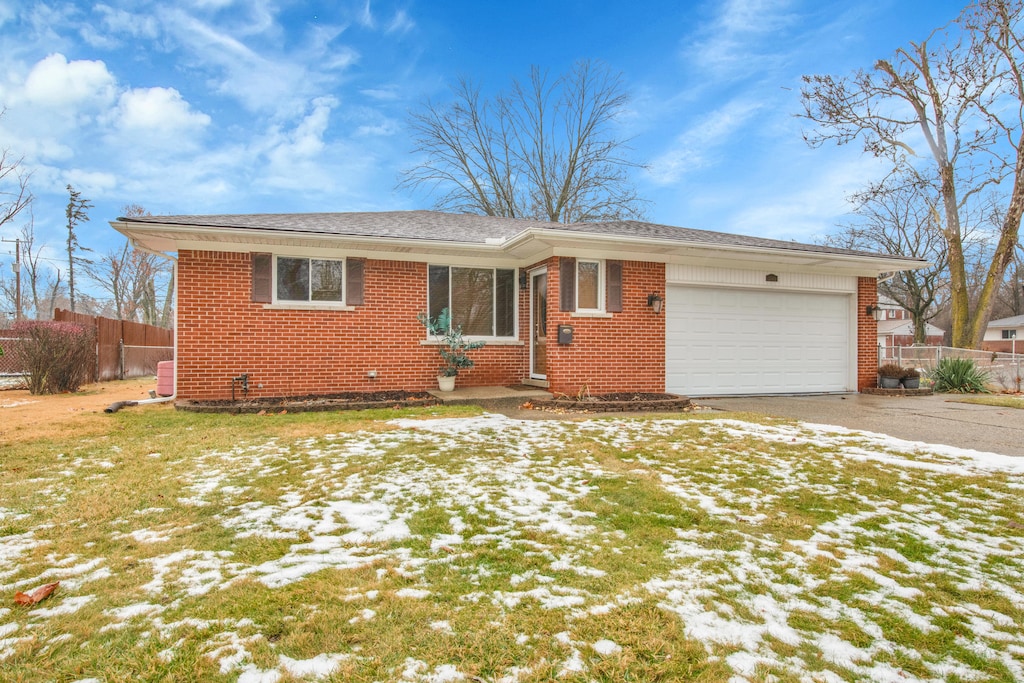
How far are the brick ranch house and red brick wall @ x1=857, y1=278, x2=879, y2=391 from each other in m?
0.03

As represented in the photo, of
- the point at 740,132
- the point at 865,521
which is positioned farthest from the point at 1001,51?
the point at 865,521

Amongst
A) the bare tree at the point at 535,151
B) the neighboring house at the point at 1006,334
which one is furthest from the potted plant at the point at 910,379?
the neighboring house at the point at 1006,334

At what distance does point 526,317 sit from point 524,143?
51.3 ft

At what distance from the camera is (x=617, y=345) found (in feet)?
30.2

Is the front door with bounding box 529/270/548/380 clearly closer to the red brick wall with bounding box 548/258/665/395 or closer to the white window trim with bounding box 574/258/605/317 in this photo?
the red brick wall with bounding box 548/258/665/395

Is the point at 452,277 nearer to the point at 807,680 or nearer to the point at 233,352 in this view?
the point at 233,352

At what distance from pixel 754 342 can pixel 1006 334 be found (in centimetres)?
4116

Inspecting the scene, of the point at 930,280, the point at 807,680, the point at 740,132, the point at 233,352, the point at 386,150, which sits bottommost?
the point at 807,680

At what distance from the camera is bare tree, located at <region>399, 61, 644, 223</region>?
2264cm

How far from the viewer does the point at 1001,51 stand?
1500 cm

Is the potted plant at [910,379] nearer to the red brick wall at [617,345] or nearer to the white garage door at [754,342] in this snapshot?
the white garage door at [754,342]

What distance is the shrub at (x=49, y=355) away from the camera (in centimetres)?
→ 1048

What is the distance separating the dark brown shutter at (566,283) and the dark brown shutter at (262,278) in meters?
4.77

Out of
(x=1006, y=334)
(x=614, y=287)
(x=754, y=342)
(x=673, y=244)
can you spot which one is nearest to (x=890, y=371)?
(x=754, y=342)
